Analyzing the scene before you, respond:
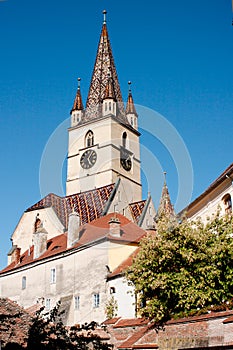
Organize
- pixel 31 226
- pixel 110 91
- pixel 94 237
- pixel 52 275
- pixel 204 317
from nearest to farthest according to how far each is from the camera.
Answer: pixel 204 317, pixel 94 237, pixel 52 275, pixel 31 226, pixel 110 91

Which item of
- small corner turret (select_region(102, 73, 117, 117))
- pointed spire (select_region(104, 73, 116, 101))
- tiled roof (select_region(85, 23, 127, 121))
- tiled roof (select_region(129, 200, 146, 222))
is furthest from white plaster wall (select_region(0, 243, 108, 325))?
pointed spire (select_region(104, 73, 116, 101))

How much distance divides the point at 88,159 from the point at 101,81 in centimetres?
1329

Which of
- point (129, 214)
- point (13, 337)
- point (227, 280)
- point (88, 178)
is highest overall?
point (88, 178)

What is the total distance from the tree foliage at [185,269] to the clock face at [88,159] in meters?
41.8

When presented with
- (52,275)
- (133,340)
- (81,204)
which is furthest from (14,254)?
(133,340)

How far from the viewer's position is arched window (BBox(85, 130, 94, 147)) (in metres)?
66.6

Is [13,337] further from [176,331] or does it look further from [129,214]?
[129,214]

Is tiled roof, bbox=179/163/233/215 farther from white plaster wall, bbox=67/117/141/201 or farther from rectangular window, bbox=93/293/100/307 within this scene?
white plaster wall, bbox=67/117/141/201

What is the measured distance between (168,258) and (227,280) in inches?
103

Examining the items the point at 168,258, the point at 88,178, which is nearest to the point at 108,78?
the point at 88,178

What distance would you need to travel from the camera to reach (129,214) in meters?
51.3

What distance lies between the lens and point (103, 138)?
64.9 metres

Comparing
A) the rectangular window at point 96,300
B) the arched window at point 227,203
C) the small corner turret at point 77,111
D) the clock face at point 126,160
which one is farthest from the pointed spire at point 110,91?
the arched window at point 227,203

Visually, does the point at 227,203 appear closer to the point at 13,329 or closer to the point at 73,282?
the point at 73,282
